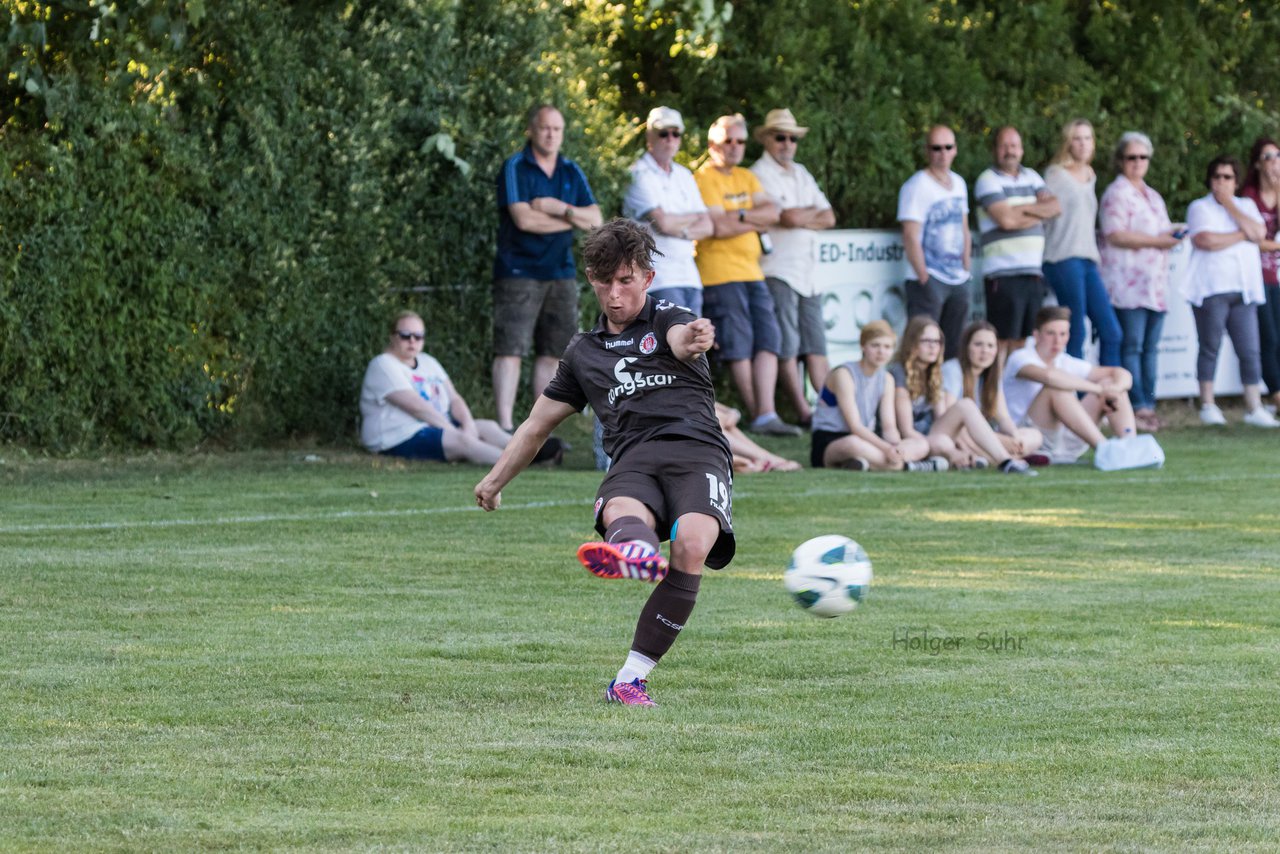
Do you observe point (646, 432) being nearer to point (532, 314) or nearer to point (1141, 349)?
point (532, 314)

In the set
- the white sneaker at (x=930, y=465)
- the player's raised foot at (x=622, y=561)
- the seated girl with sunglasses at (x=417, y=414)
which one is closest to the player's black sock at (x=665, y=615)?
the player's raised foot at (x=622, y=561)

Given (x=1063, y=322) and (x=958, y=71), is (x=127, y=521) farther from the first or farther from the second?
(x=958, y=71)

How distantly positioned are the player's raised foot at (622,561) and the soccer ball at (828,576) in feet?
3.83

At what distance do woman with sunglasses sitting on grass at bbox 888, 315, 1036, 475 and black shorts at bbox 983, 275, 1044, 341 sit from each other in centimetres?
284

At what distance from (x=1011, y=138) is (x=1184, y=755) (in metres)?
12.4

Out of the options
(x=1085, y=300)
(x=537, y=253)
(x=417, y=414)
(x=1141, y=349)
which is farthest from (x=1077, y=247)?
(x=417, y=414)

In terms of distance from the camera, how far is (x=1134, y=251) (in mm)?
18516

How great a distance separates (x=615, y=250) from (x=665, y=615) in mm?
1171

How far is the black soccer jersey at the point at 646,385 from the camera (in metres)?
6.82

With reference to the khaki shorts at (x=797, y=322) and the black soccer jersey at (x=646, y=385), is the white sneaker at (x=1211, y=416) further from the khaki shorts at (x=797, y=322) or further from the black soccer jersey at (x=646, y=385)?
the black soccer jersey at (x=646, y=385)

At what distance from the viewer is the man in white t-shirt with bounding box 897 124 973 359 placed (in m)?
17.3

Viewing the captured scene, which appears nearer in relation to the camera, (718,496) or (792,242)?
(718,496)

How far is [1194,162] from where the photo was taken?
2073 centimetres

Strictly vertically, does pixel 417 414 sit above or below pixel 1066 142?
below
